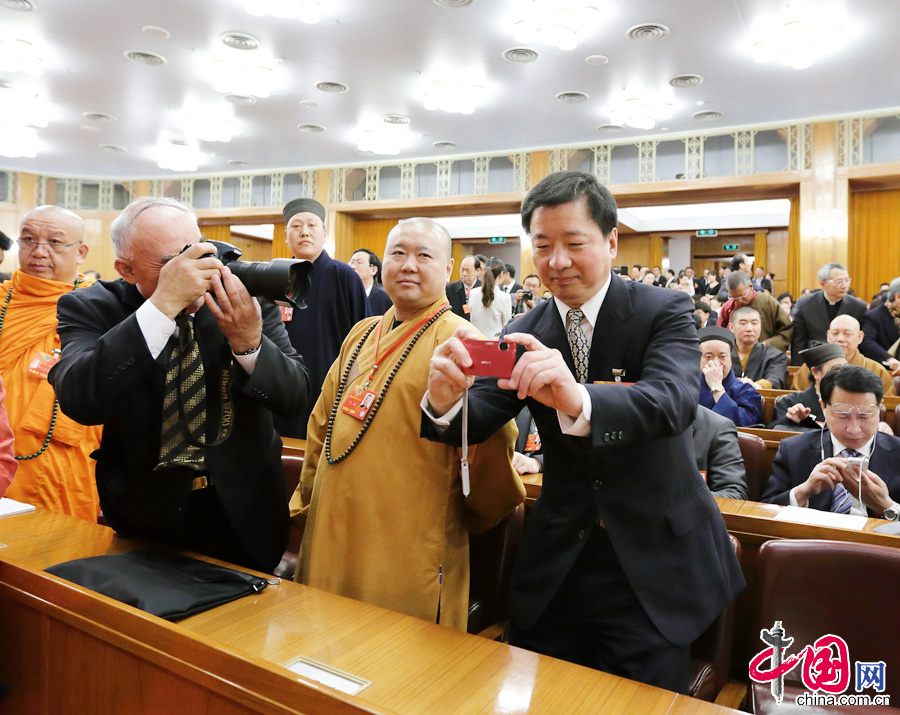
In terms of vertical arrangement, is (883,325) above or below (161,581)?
above

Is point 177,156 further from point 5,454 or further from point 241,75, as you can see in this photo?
point 5,454

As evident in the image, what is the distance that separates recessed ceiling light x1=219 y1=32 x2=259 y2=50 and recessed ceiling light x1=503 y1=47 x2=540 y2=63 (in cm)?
211

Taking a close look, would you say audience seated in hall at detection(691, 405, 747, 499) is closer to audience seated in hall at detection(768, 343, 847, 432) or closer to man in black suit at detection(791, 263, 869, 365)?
audience seated in hall at detection(768, 343, 847, 432)

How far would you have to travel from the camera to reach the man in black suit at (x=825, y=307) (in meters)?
4.61

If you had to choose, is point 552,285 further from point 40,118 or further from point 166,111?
point 40,118

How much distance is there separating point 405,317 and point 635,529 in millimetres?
699

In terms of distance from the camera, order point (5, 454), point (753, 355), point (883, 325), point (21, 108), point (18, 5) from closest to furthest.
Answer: point (5, 454)
point (753, 355)
point (883, 325)
point (18, 5)
point (21, 108)

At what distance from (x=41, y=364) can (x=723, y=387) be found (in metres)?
2.72

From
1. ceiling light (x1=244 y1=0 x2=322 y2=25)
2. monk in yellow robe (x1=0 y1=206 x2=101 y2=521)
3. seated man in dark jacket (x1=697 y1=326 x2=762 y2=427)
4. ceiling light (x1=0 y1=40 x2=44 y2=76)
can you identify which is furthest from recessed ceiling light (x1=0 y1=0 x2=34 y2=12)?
seated man in dark jacket (x1=697 y1=326 x2=762 y2=427)

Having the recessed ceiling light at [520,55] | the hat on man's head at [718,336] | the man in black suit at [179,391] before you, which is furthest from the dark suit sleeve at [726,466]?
the recessed ceiling light at [520,55]

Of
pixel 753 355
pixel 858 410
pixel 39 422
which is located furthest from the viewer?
pixel 753 355

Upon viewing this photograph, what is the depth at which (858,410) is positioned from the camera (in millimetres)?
2109

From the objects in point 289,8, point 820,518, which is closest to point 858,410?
point 820,518

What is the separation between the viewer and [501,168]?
30.1ft
